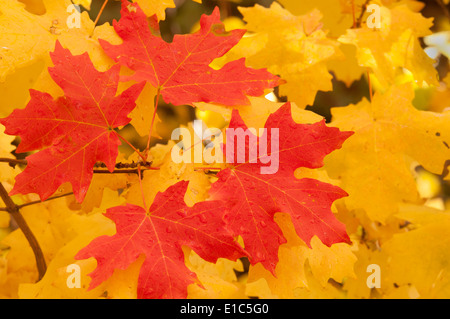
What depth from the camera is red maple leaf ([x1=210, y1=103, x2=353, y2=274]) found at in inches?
29.2

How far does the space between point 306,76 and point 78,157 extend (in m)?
0.58

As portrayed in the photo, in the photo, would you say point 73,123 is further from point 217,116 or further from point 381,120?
point 217,116

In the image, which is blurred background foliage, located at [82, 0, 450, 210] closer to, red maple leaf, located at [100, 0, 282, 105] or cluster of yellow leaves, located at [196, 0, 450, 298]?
cluster of yellow leaves, located at [196, 0, 450, 298]

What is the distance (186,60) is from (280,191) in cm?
30

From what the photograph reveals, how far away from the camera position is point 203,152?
0.86m

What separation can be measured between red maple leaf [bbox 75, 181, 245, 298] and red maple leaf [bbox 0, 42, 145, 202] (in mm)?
92

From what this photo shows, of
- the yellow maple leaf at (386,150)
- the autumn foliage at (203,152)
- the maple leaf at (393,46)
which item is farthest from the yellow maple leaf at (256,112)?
the maple leaf at (393,46)

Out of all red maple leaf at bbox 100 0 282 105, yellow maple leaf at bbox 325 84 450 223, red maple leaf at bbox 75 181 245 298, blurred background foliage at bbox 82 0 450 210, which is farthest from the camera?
blurred background foliage at bbox 82 0 450 210

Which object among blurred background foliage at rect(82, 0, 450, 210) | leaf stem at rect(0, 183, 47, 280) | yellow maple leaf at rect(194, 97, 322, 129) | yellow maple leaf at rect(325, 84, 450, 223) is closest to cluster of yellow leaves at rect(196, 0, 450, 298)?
yellow maple leaf at rect(325, 84, 450, 223)

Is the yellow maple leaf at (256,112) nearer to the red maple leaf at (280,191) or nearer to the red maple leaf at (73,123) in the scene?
the red maple leaf at (280,191)

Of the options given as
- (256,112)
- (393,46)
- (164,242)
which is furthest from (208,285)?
(393,46)
